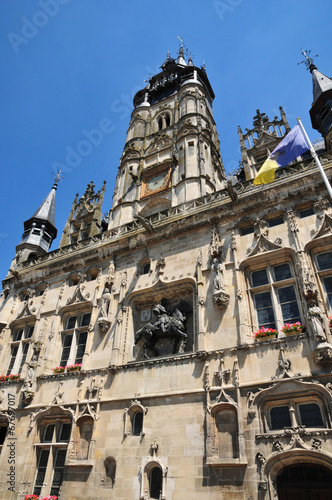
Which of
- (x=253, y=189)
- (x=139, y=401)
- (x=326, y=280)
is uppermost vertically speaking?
(x=253, y=189)

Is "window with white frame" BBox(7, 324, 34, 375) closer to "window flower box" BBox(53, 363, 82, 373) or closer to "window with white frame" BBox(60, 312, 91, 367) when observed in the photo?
"window with white frame" BBox(60, 312, 91, 367)

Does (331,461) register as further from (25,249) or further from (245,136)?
(25,249)

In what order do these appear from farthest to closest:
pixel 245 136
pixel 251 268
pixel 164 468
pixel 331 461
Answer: pixel 245 136, pixel 251 268, pixel 164 468, pixel 331 461

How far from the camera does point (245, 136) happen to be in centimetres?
2206

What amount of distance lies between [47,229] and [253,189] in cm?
1890

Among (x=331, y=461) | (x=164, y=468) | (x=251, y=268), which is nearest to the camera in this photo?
(x=331, y=461)

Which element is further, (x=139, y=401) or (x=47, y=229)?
(x=47, y=229)

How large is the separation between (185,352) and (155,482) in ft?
14.6

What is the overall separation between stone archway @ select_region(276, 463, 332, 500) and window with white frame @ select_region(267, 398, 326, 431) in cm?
104

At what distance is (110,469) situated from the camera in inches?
489

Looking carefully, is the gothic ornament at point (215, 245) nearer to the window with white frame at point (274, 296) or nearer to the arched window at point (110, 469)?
the window with white frame at point (274, 296)

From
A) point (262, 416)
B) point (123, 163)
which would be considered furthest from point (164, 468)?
point (123, 163)

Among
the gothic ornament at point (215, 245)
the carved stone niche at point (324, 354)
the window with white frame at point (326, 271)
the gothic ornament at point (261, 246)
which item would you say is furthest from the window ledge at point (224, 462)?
the gothic ornament at point (215, 245)

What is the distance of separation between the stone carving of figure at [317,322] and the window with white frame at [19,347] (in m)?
14.5
